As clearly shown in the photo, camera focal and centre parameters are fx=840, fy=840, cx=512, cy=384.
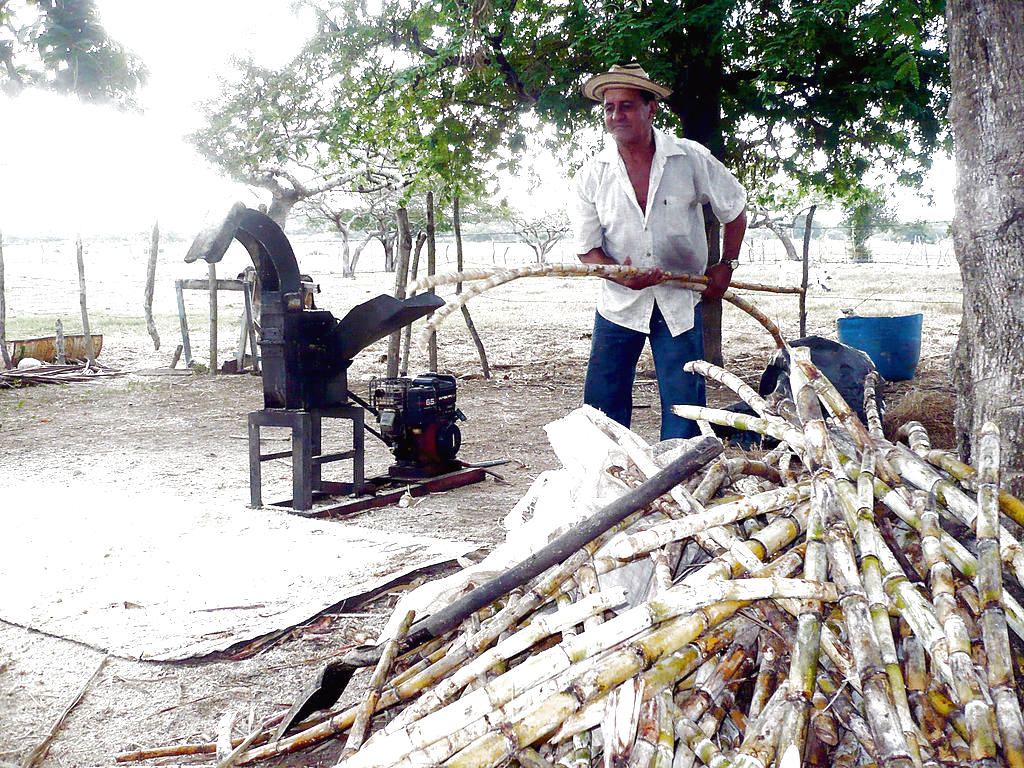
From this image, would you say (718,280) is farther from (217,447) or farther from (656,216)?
(217,447)

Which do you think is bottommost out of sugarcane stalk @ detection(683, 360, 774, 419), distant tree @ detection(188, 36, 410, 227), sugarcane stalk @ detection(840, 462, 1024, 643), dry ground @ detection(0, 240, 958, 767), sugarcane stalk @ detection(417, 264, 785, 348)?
dry ground @ detection(0, 240, 958, 767)

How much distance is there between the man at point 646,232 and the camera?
393 centimetres

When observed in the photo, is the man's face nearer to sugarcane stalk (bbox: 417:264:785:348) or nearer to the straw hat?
the straw hat

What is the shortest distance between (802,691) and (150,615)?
284 cm

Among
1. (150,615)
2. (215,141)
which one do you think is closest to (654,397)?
(150,615)

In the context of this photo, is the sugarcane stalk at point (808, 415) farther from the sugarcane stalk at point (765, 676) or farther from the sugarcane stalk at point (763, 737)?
the sugarcane stalk at point (763, 737)

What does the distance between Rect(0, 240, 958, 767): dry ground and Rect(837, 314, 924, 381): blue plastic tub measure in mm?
272

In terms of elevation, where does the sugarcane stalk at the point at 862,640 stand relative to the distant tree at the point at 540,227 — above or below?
below

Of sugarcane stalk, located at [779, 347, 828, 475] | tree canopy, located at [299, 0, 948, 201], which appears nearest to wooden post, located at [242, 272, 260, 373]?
tree canopy, located at [299, 0, 948, 201]

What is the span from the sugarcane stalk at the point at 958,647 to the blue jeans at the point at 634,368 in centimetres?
214

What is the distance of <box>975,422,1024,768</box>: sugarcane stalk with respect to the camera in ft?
4.47

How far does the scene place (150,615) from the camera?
3469 millimetres

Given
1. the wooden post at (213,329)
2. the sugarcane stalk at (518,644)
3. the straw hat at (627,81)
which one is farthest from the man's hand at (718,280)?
the wooden post at (213,329)

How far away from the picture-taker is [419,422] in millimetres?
5488
